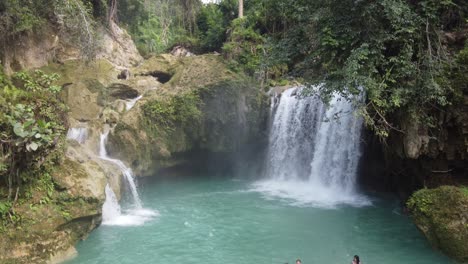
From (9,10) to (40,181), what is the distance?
9.59 metres

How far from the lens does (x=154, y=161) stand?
17.9 meters

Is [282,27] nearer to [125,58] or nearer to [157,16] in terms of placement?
[125,58]

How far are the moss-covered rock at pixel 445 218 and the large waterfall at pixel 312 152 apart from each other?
4.89m

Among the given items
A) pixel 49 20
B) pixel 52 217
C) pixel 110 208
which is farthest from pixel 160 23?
pixel 52 217

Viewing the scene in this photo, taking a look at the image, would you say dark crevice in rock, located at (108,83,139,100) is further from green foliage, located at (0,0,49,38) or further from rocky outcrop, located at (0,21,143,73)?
green foliage, located at (0,0,49,38)

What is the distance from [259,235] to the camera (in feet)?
38.5

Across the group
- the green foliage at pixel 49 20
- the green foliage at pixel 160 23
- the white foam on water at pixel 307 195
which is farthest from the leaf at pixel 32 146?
the green foliage at pixel 160 23

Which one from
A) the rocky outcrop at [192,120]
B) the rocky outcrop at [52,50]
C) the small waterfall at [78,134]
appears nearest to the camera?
the small waterfall at [78,134]

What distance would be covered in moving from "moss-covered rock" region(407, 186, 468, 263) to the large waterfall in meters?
4.89

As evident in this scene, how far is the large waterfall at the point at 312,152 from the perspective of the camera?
16.0m

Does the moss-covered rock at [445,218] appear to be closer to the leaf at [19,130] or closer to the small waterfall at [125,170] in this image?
the small waterfall at [125,170]

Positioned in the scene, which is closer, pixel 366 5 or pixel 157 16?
pixel 366 5

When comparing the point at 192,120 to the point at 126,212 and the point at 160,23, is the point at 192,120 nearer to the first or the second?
the point at 126,212

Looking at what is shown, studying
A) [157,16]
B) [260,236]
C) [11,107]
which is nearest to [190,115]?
[260,236]
